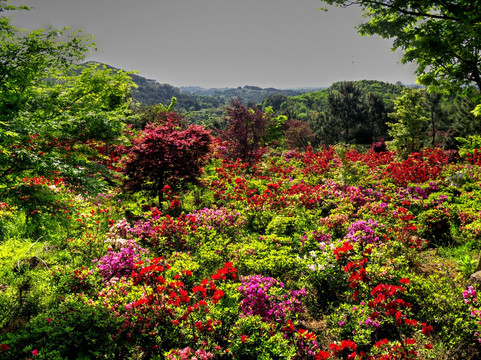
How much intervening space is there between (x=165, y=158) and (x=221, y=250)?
12.5 feet

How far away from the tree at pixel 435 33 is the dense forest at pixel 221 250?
4 cm

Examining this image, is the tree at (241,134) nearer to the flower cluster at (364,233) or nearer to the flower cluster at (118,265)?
the flower cluster at (364,233)

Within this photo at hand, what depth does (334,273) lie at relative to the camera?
427cm

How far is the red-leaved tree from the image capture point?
7.44m

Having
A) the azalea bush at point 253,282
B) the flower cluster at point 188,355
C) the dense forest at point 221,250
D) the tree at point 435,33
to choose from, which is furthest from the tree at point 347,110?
the flower cluster at point 188,355

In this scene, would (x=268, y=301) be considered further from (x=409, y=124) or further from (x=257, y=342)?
(x=409, y=124)

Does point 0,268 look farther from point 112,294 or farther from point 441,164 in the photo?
point 441,164

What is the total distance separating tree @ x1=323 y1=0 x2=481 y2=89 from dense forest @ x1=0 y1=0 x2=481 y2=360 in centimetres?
4

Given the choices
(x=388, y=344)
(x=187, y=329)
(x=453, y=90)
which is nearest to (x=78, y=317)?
(x=187, y=329)

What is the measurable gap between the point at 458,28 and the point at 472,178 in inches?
181

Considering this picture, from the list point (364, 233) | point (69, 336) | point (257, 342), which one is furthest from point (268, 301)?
point (69, 336)

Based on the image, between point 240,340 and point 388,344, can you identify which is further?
point 240,340

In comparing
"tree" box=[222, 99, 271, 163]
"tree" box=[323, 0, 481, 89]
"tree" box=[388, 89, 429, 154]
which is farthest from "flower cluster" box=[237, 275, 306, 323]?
"tree" box=[388, 89, 429, 154]

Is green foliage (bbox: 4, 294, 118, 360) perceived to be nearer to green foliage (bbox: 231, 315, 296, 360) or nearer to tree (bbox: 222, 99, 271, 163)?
green foliage (bbox: 231, 315, 296, 360)
